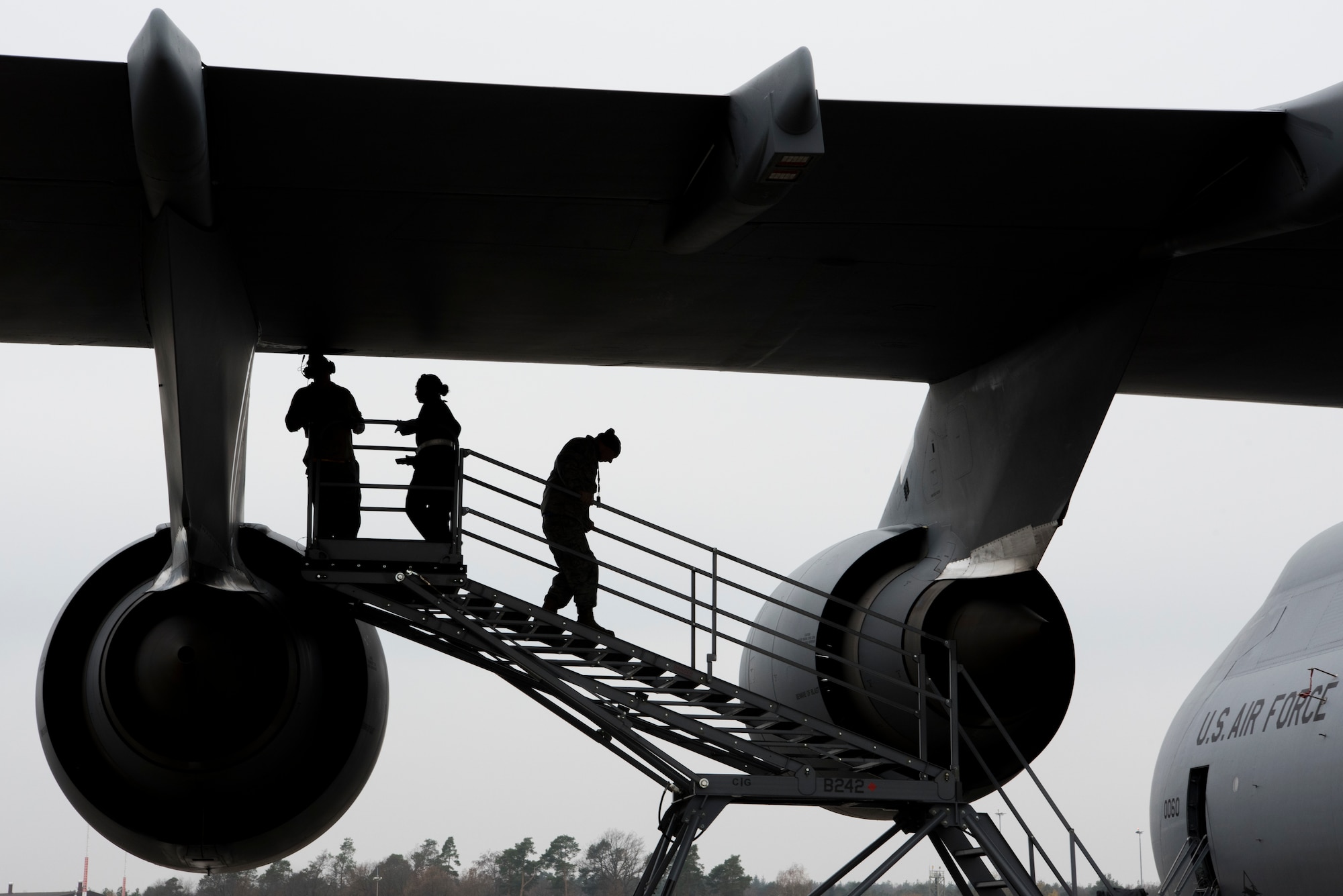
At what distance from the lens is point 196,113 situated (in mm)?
6766

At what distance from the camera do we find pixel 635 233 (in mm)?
9047

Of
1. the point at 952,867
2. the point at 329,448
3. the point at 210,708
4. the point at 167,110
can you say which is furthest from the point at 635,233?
the point at 952,867

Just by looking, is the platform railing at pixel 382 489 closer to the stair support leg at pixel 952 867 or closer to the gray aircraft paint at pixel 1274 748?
the stair support leg at pixel 952 867

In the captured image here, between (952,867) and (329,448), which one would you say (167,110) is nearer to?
(329,448)

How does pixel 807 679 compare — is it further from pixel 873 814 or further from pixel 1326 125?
pixel 1326 125

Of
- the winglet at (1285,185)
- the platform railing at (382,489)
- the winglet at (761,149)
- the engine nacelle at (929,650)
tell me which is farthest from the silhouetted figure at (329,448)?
the winglet at (1285,185)

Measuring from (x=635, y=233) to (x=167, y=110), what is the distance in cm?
325

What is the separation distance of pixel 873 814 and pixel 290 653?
598cm

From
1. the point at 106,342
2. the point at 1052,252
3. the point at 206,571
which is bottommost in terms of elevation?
the point at 206,571

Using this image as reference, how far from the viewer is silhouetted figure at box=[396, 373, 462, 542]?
32.7ft

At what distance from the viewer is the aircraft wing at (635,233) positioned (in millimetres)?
7516

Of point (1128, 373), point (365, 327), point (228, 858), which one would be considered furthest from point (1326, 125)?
point (228, 858)

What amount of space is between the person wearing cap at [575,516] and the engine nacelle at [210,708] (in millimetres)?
1572

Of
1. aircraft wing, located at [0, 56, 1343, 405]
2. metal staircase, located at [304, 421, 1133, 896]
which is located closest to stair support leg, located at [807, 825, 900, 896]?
metal staircase, located at [304, 421, 1133, 896]
